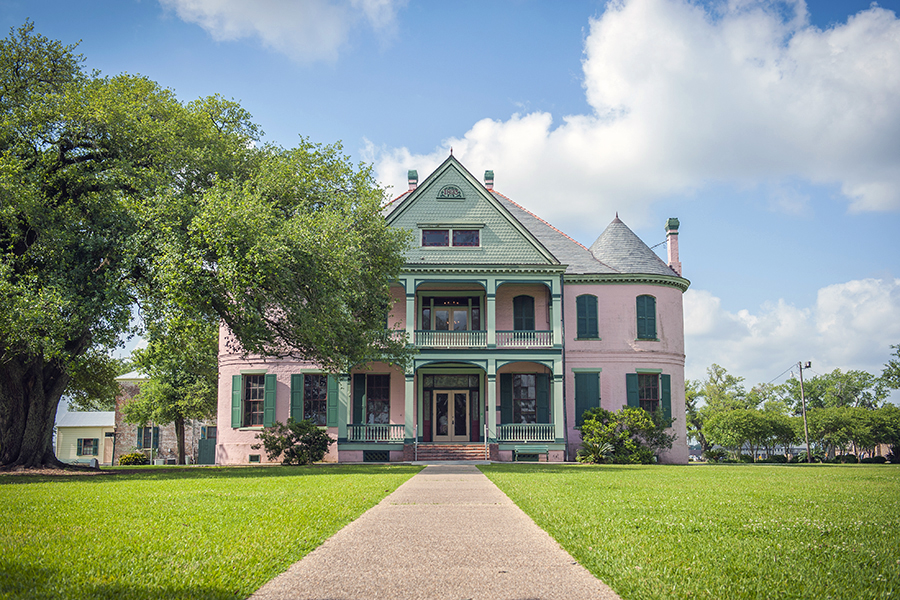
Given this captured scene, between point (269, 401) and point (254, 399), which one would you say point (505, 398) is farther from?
point (254, 399)

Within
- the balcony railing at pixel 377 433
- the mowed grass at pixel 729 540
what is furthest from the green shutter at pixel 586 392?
the mowed grass at pixel 729 540

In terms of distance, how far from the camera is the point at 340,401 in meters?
24.9

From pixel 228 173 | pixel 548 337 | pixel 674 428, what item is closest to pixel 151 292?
pixel 228 173

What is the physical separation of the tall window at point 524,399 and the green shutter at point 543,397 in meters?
0.17

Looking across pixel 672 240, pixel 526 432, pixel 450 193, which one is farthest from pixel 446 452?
pixel 672 240

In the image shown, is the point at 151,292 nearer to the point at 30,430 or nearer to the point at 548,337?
the point at 30,430

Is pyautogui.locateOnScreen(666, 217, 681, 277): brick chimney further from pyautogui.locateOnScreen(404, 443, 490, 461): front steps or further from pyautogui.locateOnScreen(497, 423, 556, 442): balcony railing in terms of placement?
pyautogui.locateOnScreen(404, 443, 490, 461): front steps

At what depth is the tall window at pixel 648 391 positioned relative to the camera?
26.8 meters

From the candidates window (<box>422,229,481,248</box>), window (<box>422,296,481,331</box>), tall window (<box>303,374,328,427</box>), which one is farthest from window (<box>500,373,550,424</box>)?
tall window (<box>303,374,328,427</box>)

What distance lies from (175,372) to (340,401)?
50.2 ft

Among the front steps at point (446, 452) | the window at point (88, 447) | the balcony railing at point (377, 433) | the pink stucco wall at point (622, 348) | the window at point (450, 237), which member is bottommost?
the window at point (88, 447)

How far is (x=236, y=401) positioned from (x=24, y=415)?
9756 mm

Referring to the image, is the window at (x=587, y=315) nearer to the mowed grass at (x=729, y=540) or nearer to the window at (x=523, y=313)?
the window at (x=523, y=313)

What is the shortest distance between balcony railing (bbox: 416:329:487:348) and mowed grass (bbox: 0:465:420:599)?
15.3m
